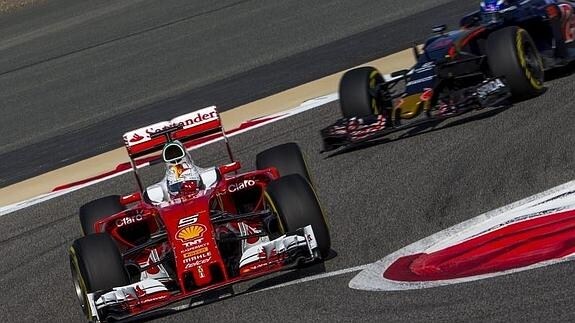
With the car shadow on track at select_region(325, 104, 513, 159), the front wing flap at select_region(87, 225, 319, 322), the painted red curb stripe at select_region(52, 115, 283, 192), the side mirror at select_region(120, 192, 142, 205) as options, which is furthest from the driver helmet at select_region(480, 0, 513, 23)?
the front wing flap at select_region(87, 225, 319, 322)

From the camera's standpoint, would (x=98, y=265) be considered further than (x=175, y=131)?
No

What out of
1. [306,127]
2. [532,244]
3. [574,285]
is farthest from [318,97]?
[574,285]

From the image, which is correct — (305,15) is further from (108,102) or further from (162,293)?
(162,293)

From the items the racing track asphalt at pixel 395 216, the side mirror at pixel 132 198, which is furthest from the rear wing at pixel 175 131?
the racing track asphalt at pixel 395 216

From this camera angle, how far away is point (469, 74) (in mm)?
11609

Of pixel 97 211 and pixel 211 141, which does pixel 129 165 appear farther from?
pixel 97 211

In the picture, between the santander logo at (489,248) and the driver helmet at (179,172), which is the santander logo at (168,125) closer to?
the driver helmet at (179,172)

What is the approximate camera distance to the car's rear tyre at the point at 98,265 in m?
7.87

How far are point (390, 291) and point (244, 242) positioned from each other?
4.88 ft

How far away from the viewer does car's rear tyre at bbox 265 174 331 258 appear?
8.02 meters

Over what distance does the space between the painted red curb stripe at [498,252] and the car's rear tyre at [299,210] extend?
47 cm

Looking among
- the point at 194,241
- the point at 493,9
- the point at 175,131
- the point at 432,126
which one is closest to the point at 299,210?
the point at 194,241

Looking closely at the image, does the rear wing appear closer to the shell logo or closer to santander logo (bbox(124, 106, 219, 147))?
santander logo (bbox(124, 106, 219, 147))

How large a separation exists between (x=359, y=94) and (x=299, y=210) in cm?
389
